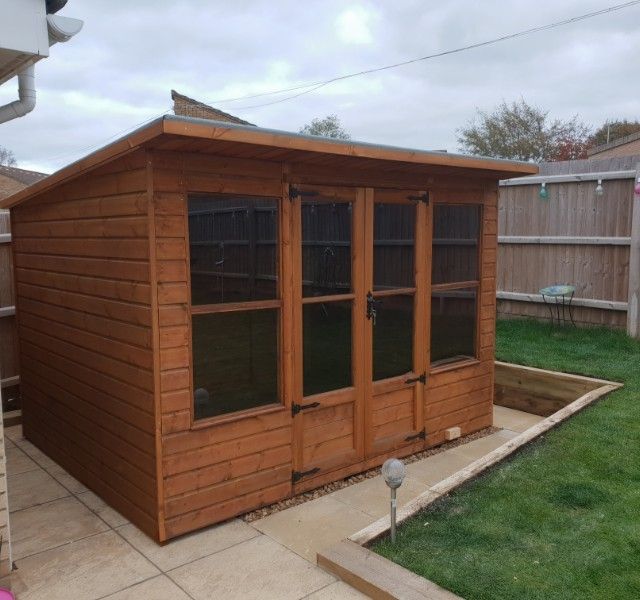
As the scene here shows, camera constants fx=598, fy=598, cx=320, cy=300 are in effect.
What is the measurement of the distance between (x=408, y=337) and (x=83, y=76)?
2981 cm

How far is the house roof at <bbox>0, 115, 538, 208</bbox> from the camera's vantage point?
2682mm

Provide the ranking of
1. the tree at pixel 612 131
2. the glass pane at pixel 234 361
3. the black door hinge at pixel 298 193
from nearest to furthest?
the glass pane at pixel 234 361
the black door hinge at pixel 298 193
the tree at pixel 612 131

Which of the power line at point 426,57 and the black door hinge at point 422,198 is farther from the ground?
the power line at point 426,57

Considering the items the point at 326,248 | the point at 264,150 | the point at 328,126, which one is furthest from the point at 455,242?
the point at 328,126

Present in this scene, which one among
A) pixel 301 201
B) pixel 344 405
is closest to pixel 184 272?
pixel 301 201

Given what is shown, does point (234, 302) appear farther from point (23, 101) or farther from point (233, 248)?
point (23, 101)

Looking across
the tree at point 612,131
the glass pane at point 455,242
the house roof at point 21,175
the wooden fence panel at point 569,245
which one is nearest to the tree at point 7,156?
the house roof at point 21,175

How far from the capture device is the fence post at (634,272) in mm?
6539

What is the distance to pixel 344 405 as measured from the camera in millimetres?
3900

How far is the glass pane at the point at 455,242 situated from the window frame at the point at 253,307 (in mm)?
1343

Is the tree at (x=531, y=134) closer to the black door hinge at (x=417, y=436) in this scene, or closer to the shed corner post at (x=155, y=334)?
the black door hinge at (x=417, y=436)

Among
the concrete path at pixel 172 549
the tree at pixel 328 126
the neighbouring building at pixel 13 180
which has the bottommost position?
the concrete path at pixel 172 549

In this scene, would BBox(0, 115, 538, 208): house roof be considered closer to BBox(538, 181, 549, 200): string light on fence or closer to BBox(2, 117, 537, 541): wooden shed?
BBox(2, 117, 537, 541): wooden shed

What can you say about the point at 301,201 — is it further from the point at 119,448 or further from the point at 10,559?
the point at 10,559
